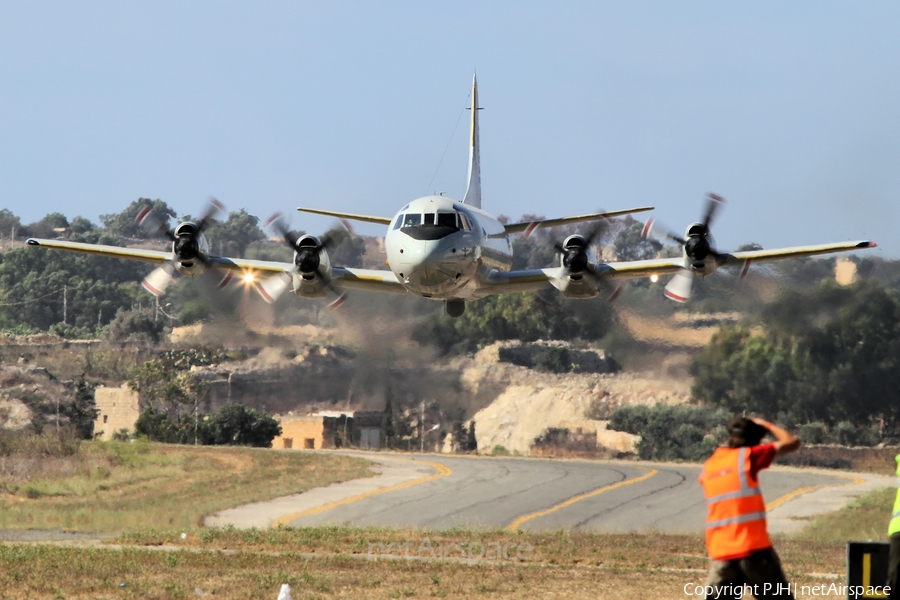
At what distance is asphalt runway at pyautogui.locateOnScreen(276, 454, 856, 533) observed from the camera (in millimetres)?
30375

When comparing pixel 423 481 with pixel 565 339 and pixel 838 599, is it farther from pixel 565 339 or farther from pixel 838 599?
pixel 838 599

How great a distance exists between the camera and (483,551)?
20.5 meters

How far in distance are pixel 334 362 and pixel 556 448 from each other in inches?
639

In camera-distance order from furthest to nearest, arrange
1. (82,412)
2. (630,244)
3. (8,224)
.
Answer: (8,224)
(630,244)
(82,412)

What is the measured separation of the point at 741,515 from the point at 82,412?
56.4 metres

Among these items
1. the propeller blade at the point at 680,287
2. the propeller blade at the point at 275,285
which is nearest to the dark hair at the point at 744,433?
the propeller blade at the point at 680,287

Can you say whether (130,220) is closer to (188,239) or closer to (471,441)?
(471,441)

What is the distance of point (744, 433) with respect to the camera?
898cm

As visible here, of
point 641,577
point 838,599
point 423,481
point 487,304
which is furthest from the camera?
point 487,304

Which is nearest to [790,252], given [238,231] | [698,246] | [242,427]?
[698,246]

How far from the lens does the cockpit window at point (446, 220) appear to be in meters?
26.7

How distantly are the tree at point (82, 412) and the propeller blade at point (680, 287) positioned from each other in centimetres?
3826

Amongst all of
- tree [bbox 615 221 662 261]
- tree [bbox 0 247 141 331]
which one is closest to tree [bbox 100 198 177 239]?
tree [bbox 0 247 141 331]

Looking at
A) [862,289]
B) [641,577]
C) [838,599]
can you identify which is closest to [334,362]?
[862,289]
